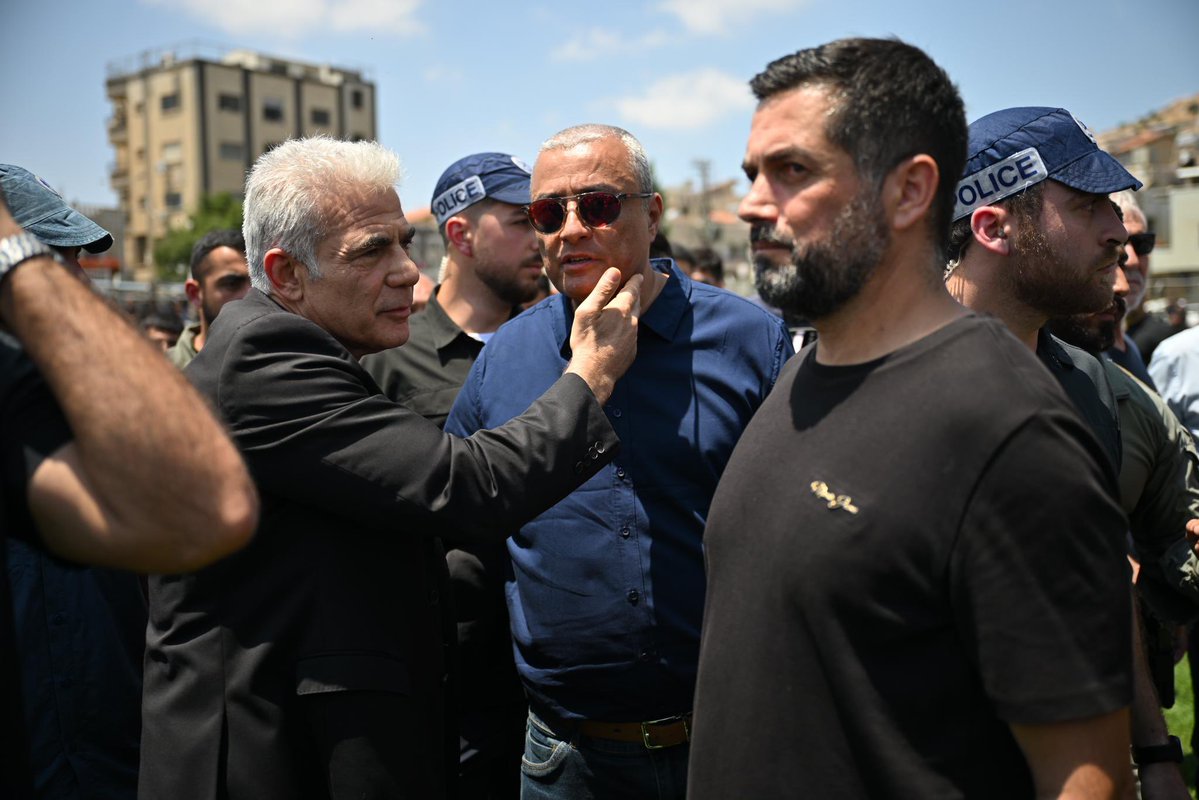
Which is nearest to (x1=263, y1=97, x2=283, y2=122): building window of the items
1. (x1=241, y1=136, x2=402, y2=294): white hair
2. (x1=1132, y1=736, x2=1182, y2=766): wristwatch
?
(x1=241, y1=136, x2=402, y2=294): white hair

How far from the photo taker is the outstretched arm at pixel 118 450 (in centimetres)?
139

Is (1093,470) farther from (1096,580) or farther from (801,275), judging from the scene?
(801,275)

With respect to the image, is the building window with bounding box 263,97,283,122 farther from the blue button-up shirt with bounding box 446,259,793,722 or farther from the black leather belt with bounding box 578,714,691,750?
the black leather belt with bounding box 578,714,691,750

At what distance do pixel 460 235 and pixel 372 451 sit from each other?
3083mm

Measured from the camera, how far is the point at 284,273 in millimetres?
2727

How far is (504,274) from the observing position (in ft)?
16.9

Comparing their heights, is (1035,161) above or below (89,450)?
above

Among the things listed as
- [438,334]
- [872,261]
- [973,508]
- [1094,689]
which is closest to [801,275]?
[872,261]

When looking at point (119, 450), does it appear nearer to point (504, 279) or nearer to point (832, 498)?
point (832, 498)

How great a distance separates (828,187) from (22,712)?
1.58m

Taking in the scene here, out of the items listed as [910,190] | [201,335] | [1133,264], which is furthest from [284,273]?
[1133,264]

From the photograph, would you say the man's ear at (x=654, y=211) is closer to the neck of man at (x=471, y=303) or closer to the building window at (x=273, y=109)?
the neck of man at (x=471, y=303)

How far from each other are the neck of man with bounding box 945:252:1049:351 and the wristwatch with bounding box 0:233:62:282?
85.1 inches

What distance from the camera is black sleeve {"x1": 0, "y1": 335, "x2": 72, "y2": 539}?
1.50 m
